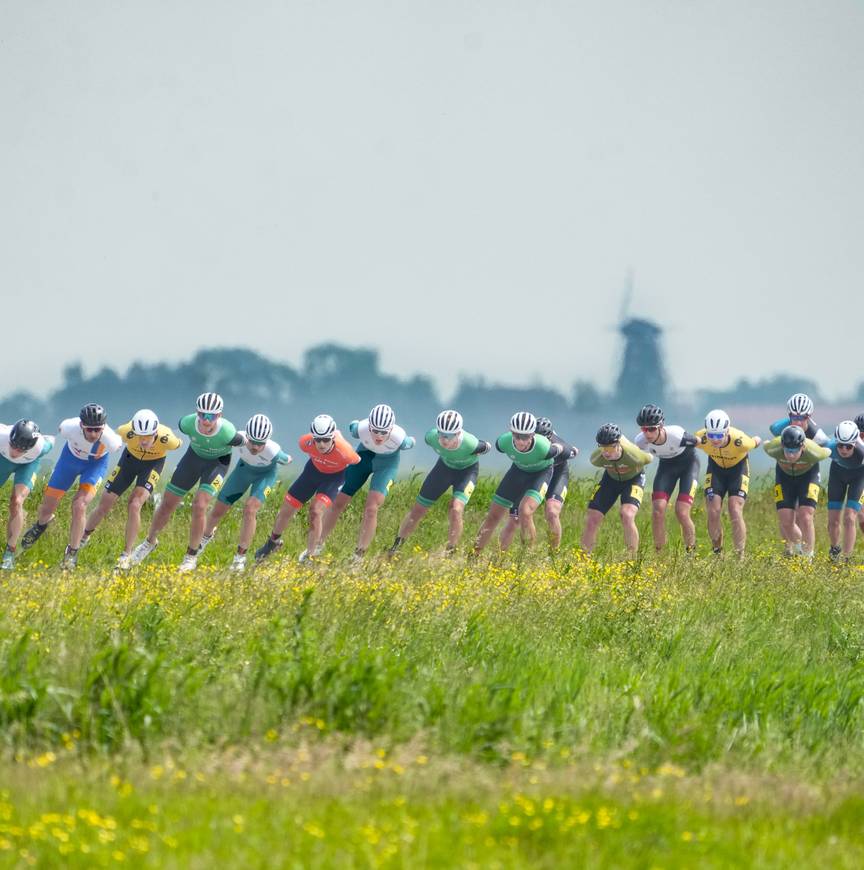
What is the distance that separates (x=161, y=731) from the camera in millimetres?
8242

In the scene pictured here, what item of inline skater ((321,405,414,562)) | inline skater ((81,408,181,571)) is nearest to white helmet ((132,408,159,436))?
inline skater ((81,408,181,571))

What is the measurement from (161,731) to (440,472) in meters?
11.4

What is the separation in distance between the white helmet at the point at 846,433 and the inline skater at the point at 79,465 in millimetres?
12056

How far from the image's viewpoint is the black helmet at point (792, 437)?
65.3ft

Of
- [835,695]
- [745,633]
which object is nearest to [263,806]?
[835,695]

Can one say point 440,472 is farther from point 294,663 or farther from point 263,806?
point 263,806

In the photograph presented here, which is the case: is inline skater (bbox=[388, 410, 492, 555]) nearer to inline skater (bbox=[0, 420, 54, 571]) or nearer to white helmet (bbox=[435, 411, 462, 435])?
white helmet (bbox=[435, 411, 462, 435])

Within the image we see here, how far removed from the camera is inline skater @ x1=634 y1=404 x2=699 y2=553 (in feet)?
64.8

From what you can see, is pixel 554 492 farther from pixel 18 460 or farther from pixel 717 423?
pixel 18 460

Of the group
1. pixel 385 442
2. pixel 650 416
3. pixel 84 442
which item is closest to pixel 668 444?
pixel 650 416

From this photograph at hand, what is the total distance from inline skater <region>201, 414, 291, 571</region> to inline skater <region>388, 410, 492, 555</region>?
7.32ft

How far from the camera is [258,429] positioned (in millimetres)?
17703

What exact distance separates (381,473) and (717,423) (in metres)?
5.92

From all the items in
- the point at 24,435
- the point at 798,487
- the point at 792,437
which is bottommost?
the point at 24,435
